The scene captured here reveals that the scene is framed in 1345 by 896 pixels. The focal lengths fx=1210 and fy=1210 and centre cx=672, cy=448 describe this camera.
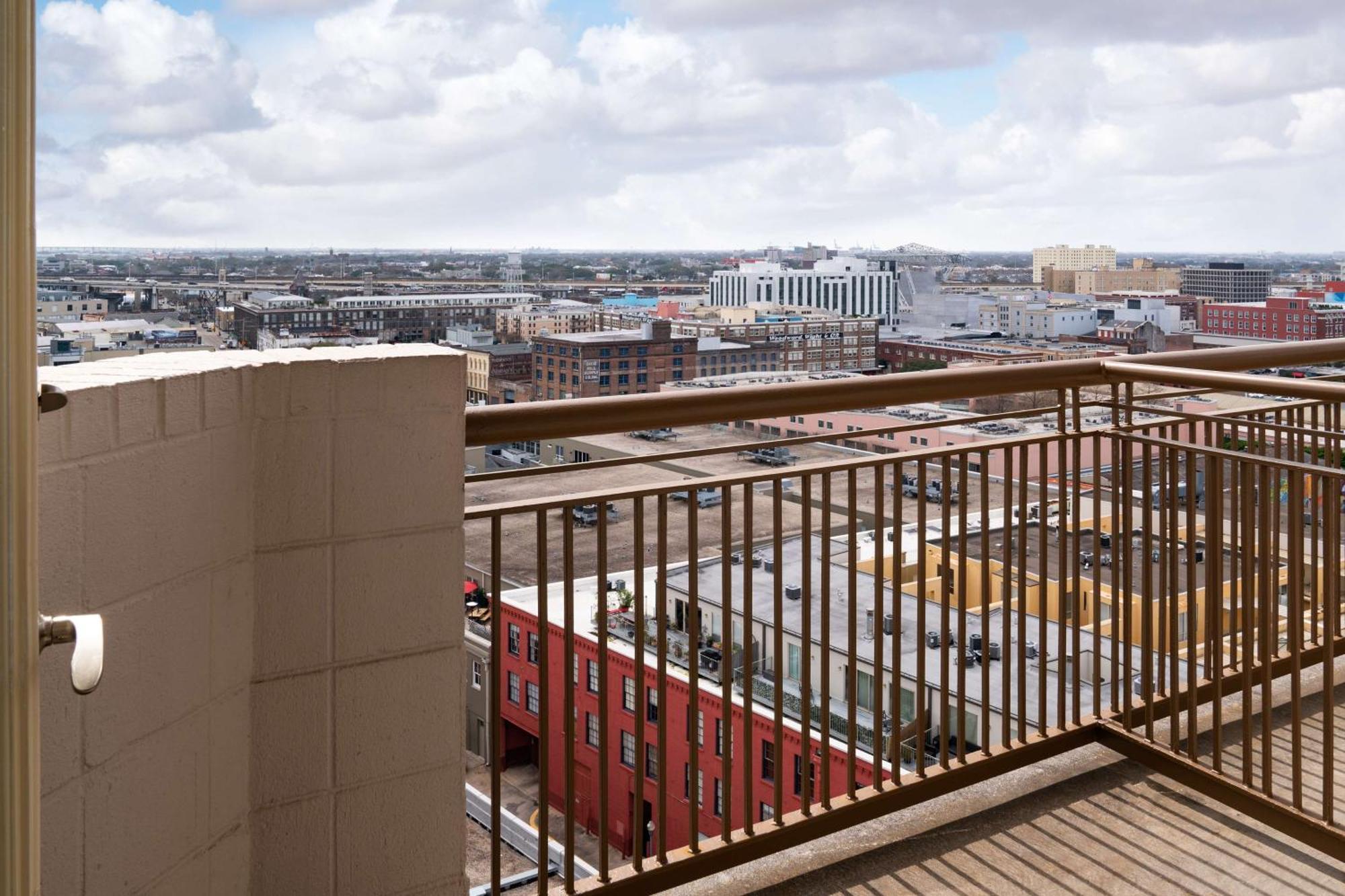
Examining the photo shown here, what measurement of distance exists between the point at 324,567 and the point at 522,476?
37 cm

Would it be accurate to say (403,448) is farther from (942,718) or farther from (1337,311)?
(1337,311)

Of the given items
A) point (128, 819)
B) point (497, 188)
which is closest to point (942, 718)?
point (128, 819)

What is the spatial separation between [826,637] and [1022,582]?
21.9 inches

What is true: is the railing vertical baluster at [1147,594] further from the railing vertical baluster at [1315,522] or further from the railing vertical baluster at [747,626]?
the railing vertical baluster at [747,626]

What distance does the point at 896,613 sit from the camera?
95.3 inches

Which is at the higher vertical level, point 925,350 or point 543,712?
point 925,350

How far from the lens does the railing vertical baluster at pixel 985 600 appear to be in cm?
247

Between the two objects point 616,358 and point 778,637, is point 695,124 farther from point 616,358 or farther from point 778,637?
point 778,637

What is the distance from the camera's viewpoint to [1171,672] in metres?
2.65

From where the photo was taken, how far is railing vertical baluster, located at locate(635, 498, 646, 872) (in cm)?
205

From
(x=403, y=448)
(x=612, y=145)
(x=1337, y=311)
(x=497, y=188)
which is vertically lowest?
(x=403, y=448)

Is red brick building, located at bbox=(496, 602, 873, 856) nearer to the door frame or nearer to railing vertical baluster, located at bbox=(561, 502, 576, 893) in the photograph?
railing vertical baluster, located at bbox=(561, 502, 576, 893)

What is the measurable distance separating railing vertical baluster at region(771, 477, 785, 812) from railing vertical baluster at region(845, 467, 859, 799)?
14cm

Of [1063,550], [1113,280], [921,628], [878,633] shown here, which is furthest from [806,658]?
[1113,280]
